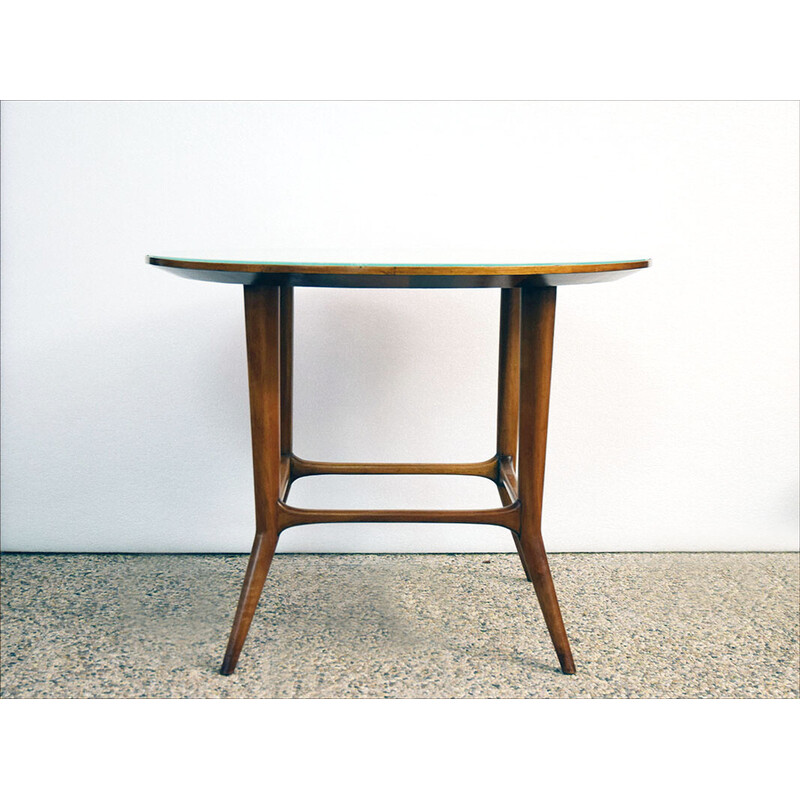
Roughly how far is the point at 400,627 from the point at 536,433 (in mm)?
501

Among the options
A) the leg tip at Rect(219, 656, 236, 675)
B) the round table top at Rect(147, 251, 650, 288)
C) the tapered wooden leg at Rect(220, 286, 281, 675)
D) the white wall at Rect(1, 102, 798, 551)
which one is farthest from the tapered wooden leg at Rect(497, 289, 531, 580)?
the leg tip at Rect(219, 656, 236, 675)

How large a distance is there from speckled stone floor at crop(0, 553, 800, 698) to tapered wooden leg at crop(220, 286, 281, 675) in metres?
0.11

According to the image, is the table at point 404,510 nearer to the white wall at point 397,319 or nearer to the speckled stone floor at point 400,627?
the speckled stone floor at point 400,627

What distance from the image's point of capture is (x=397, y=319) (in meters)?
1.97

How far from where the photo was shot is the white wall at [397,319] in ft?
6.19

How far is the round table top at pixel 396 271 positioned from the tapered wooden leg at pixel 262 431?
3.5 inches

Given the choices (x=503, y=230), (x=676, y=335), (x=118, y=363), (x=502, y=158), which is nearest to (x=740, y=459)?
(x=676, y=335)

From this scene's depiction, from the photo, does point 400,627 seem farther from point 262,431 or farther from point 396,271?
point 396,271

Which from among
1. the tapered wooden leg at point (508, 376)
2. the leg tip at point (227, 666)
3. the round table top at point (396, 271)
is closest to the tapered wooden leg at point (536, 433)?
the round table top at point (396, 271)

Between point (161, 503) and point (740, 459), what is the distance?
4.86 ft

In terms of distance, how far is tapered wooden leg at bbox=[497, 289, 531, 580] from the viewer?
174cm

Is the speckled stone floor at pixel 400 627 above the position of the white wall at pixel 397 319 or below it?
below

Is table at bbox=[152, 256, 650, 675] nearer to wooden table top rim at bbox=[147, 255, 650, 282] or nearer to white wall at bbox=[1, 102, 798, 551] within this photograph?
wooden table top rim at bbox=[147, 255, 650, 282]

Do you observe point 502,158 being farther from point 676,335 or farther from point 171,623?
point 171,623
